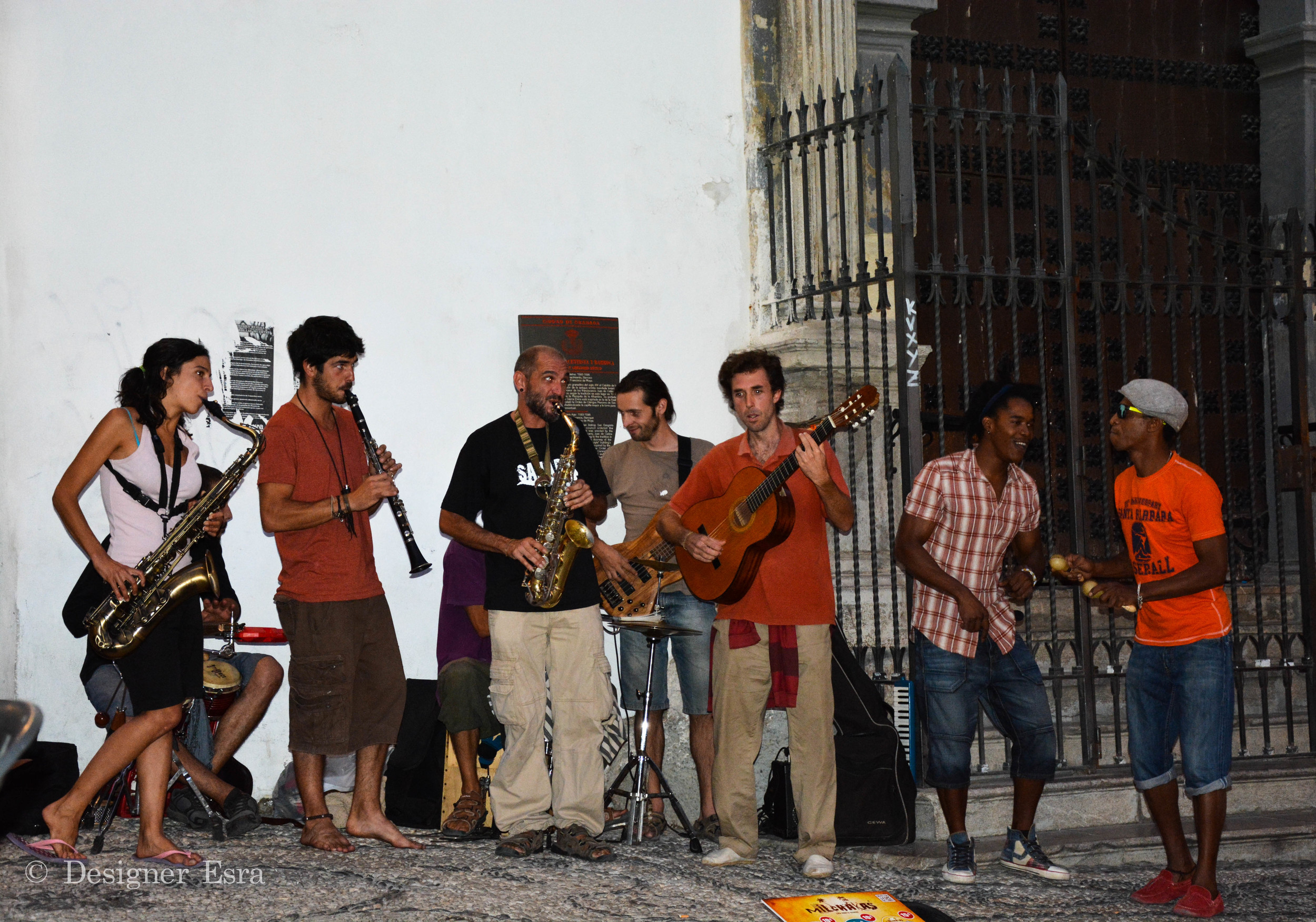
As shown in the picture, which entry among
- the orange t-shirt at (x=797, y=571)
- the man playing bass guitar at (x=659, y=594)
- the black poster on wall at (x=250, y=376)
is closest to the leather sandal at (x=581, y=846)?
the man playing bass guitar at (x=659, y=594)

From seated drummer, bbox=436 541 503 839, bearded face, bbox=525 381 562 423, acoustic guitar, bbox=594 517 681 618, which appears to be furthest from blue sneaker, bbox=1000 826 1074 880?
bearded face, bbox=525 381 562 423

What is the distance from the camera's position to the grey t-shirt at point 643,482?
21.2 ft

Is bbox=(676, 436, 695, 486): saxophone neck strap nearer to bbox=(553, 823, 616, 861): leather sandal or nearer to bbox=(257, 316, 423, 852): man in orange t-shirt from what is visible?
bbox=(257, 316, 423, 852): man in orange t-shirt

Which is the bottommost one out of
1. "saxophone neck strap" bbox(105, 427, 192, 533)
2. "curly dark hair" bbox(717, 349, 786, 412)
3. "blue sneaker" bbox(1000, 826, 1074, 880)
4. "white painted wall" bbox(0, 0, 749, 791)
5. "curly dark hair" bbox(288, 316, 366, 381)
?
"blue sneaker" bbox(1000, 826, 1074, 880)

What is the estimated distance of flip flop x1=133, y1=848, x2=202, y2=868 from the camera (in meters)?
5.16

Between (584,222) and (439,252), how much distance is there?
2.81 feet

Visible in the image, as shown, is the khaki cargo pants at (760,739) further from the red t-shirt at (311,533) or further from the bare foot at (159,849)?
the bare foot at (159,849)

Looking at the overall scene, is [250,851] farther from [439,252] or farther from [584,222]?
[584,222]

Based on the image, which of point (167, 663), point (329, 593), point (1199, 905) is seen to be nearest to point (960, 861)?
point (1199, 905)

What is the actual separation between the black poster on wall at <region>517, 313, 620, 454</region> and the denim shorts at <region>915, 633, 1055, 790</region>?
263 cm

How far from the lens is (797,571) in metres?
5.40

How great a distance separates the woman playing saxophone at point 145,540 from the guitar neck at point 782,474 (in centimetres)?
225

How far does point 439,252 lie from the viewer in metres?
7.24

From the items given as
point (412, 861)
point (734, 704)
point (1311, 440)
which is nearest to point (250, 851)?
point (412, 861)
